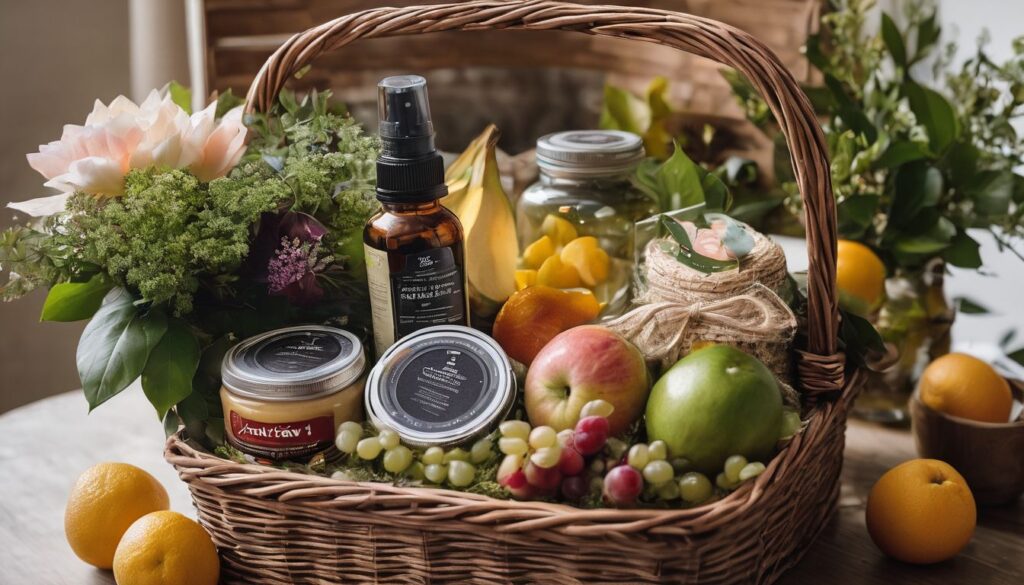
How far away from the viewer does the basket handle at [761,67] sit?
877 millimetres

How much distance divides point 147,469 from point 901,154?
985 mm

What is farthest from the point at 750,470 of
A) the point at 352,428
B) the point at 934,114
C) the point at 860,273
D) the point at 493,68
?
the point at 493,68

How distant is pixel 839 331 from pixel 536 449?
1.26 feet

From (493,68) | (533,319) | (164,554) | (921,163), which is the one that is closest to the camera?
(164,554)

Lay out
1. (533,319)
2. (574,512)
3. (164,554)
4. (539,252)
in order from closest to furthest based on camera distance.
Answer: (574,512) → (164,554) → (533,319) → (539,252)

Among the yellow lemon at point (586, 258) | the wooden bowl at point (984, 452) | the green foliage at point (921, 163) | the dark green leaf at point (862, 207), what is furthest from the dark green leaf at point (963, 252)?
the yellow lemon at point (586, 258)

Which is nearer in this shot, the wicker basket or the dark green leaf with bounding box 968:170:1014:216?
the wicker basket

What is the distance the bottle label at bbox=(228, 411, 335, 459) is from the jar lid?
407mm

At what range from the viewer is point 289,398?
33.6 inches

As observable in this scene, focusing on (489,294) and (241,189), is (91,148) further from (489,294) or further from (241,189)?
(489,294)

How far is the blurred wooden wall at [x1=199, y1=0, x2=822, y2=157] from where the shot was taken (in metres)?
1.61

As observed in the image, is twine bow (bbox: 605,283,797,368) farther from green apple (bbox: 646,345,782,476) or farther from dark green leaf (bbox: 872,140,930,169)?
dark green leaf (bbox: 872,140,930,169)

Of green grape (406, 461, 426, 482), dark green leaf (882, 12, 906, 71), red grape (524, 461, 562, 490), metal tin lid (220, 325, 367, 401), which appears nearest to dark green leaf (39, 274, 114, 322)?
metal tin lid (220, 325, 367, 401)

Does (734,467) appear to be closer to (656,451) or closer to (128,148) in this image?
(656,451)
